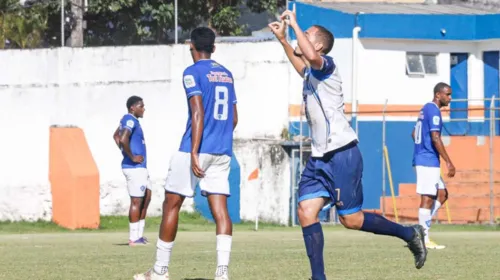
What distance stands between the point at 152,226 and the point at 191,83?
15847 mm

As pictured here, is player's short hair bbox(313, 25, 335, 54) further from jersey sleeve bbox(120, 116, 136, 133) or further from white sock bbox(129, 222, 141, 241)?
jersey sleeve bbox(120, 116, 136, 133)

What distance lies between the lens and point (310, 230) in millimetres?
10203

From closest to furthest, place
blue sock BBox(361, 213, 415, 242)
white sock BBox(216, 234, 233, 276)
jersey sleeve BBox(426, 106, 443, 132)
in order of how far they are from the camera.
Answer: blue sock BBox(361, 213, 415, 242)
white sock BBox(216, 234, 233, 276)
jersey sleeve BBox(426, 106, 443, 132)

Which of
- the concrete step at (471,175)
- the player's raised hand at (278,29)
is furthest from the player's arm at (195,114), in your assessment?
the concrete step at (471,175)

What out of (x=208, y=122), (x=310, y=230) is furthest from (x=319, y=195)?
(x=208, y=122)

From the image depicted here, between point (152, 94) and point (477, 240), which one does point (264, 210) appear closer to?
point (152, 94)

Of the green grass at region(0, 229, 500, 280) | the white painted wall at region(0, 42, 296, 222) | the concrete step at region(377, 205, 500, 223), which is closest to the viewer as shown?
the green grass at region(0, 229, 500, 280)

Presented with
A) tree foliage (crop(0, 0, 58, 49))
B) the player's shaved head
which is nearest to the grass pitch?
the player's shaved head

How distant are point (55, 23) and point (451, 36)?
32.9 ft

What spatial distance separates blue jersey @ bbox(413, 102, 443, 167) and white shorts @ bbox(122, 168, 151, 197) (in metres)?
4.04

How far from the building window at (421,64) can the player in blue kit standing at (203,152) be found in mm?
21575

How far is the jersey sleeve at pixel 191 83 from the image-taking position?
10961 mm

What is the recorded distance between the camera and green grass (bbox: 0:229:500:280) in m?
12.0

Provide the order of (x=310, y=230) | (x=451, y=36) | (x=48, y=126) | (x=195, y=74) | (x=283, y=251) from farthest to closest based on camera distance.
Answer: (x=451, y=36)
(x=48, y=126)
(x=283, y=251)
(x=195, y=74)
(x=310, y=230)
